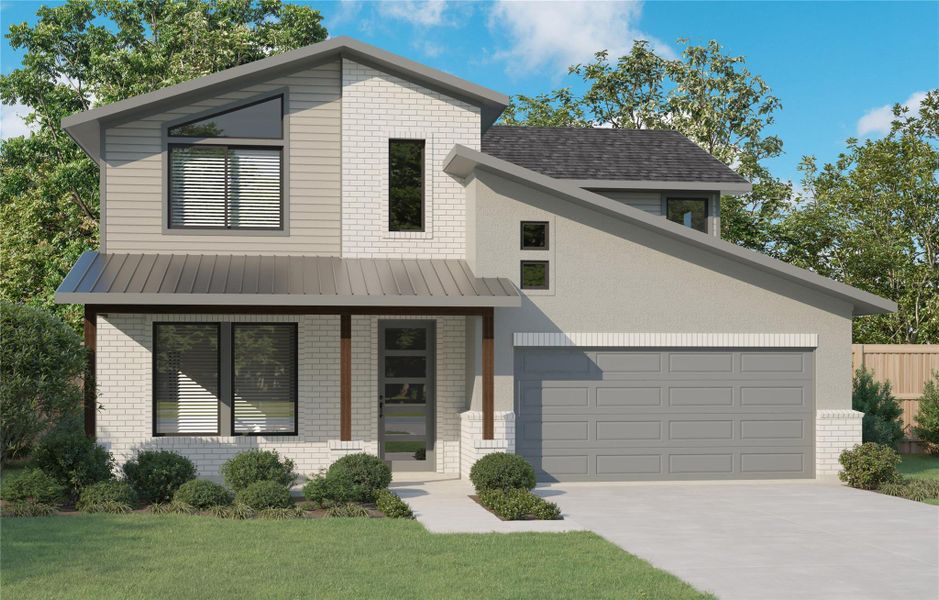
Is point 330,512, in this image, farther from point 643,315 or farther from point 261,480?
point 643,315

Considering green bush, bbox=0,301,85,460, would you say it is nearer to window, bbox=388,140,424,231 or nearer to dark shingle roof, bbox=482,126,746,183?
window, bbox=388,140,424,231

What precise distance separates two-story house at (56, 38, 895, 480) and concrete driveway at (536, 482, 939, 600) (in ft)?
4.43

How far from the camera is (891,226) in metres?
30.4

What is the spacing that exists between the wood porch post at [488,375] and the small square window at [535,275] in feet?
3.68

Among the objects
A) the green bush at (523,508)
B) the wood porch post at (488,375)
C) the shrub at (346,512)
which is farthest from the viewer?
the wood porch post at (488,375)

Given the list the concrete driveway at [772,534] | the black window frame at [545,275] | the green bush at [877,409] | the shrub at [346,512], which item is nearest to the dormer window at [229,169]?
the black window frame at [545,275]

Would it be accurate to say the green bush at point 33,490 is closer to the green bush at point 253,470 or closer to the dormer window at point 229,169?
the green bush at point 253,470

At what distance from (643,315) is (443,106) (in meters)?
4.97

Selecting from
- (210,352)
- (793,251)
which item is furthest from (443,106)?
(793,251)

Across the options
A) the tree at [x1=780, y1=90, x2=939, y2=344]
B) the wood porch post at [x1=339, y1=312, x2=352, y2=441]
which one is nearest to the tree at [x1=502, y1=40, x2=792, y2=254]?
the tree at [x1=780, y1=90, x2=939, y2=344]

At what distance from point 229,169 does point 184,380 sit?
3.62 meters

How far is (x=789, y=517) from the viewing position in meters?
14.3

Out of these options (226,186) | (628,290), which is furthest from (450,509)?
(226,186)

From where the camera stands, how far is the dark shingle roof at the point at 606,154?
21875 millimetres
